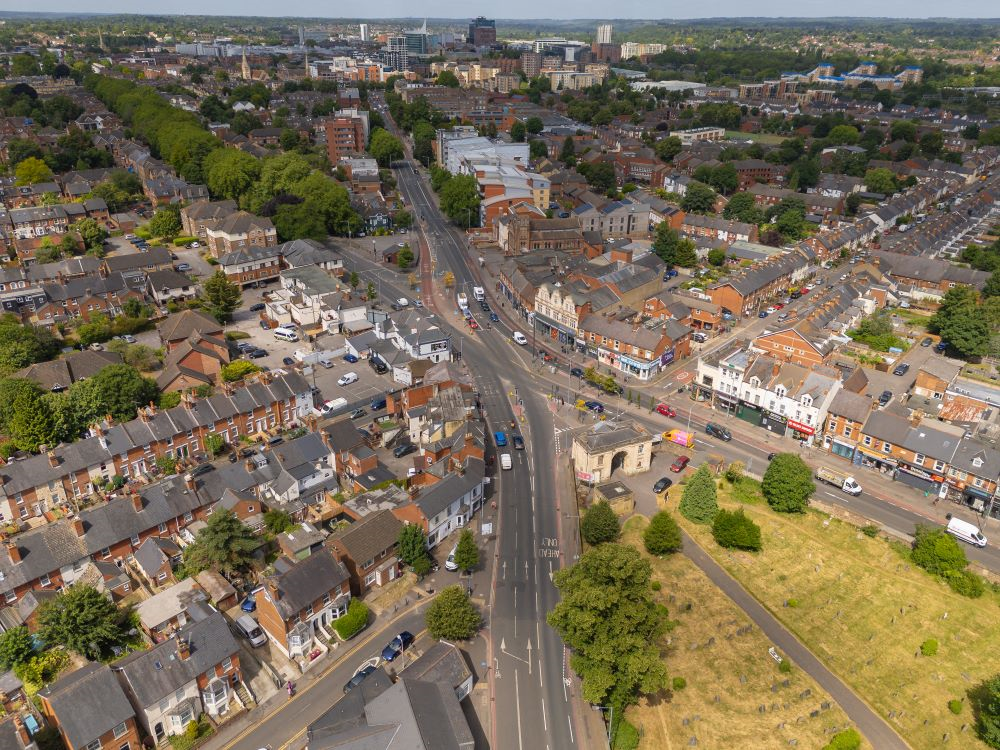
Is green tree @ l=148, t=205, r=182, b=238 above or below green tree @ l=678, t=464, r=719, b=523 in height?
above

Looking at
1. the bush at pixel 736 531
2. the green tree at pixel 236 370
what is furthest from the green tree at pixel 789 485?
the green tree at pixel 236 370

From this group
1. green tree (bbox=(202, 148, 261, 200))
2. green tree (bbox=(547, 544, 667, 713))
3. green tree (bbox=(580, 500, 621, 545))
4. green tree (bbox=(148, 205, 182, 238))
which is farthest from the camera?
green tree (bbox=(202, 148, 261, 200))

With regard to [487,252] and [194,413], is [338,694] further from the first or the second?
[487,252]

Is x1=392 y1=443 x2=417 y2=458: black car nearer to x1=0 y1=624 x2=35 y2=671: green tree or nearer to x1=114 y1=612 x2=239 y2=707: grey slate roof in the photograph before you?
x1=114 y1=612 x2=239 y2=707: grey slate roof

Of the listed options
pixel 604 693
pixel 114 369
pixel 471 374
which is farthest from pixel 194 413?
pixel 604 693

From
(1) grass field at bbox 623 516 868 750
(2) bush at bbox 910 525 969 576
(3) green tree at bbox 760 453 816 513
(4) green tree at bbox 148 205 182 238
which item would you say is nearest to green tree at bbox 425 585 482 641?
(1) grass field at bbox 623 516 868 750

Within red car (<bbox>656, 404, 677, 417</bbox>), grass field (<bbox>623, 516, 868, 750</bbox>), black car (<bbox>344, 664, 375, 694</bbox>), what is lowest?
grass field (<bbox>623, 516, 868, 750</bbox>)
